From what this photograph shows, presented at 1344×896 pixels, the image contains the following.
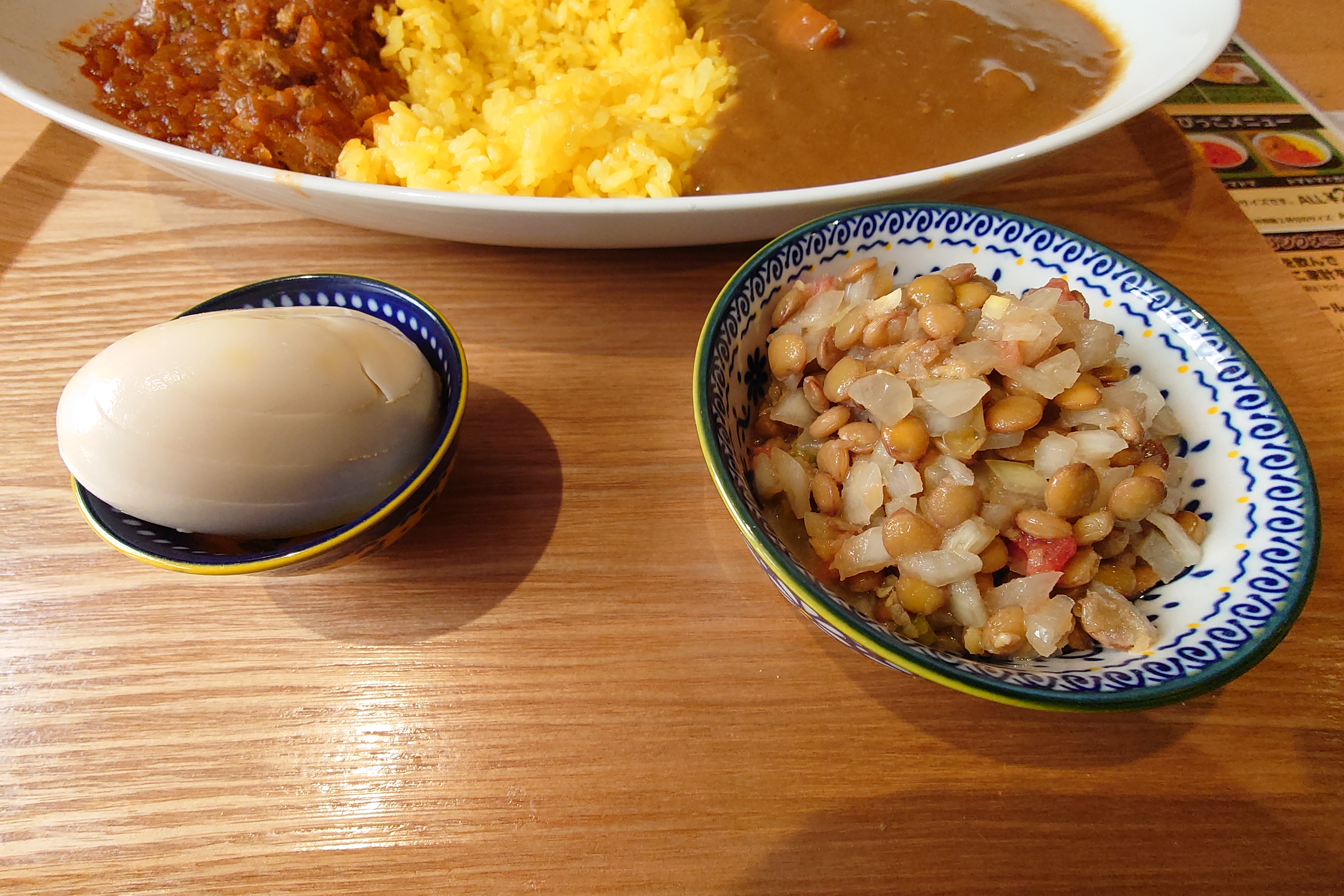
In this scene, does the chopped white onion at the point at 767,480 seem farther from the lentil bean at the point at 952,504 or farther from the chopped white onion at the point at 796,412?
the lentil bean at the point at 952,504

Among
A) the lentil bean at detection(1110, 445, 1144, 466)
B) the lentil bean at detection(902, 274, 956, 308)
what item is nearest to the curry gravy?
the lentil bean at detection(902, 274, 956, 308)

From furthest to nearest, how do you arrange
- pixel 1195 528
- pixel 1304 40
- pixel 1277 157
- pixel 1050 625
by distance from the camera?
pixel 1304 40, pixel 1277 157, pixel 1195 528, pixel 1050 625

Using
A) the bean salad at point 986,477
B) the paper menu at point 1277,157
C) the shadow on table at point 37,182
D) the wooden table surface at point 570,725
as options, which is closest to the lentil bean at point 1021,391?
the bean salad at point 986,477

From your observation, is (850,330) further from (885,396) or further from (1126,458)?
(1126,458)

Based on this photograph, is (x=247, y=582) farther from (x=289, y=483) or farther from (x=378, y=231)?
(x=378, y=231)

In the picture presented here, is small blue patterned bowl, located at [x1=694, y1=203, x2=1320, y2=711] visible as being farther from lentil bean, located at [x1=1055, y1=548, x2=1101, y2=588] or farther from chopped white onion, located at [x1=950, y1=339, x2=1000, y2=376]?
chopped white onion, located at [x1=950, y1=339, x2=1000, y2=376]

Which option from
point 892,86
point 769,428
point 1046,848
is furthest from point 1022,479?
point 892,86
